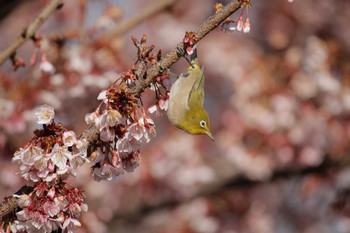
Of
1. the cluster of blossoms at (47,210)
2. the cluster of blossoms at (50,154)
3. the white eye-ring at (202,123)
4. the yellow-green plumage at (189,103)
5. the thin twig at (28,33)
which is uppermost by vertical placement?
the thin twig at (28,33)

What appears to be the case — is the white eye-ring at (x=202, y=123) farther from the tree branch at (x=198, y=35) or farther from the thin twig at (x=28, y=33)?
the thin twig at (x=28, y=33)

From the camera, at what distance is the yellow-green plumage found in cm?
257

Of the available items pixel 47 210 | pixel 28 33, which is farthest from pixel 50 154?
pixel 28 33

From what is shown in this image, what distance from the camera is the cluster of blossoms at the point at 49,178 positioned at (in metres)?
2.22

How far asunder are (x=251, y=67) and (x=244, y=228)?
215cm

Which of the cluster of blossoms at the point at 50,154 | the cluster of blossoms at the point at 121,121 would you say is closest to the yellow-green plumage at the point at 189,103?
the cluster of blossoms at the point at 121,121

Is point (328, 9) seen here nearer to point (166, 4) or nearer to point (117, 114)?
point (166, 4)

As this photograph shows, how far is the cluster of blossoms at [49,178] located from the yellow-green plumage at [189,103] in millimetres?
478

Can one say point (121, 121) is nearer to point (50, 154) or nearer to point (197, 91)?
point (50, 154)

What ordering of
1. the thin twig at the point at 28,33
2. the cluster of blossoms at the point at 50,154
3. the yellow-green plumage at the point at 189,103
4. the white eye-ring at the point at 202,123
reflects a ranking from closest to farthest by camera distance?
the cluster of blossoms at the point at 50,154
the yellow-green plumage at the point at 189,103
the white eye-ring at the point at 202,123
the thin twig at the point at 28,33

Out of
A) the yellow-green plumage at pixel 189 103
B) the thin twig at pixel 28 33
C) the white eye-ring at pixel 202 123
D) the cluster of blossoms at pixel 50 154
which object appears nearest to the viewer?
the cluster of blossoms at pixel 50 154

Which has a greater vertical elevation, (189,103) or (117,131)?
(189,103)

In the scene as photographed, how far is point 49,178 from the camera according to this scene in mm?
2230

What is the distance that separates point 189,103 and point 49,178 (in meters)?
0.69
